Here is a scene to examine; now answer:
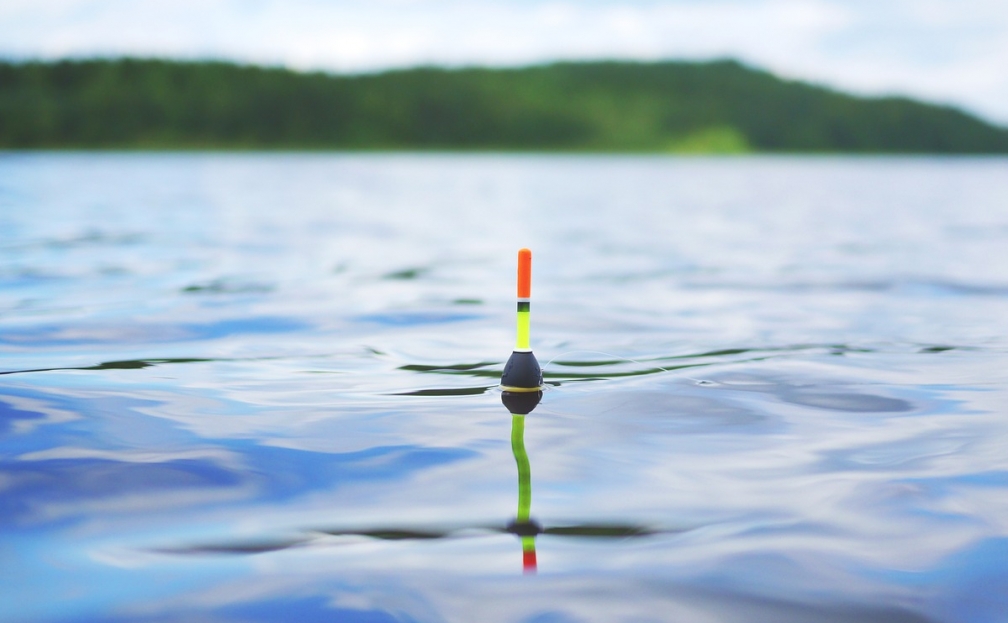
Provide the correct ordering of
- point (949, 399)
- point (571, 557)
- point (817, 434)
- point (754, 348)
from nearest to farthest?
point (571, 557) < point (817, 434) < point (949, 399) < point (754, 348)

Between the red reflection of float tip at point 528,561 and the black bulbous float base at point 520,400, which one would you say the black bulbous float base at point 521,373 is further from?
the red reflection of float tip at point 528,561

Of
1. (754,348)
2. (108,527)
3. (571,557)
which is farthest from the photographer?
(754,348)

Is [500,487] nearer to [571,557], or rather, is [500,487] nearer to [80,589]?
[571,557]

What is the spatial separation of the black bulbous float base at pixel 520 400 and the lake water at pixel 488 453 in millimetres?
99

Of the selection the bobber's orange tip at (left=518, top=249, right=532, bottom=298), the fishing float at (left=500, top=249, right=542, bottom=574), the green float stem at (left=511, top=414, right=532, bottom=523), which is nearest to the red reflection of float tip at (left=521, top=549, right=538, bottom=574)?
the fishing float at (left=500, top=249, right=542, bottom=574)

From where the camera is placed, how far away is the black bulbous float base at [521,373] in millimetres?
6871

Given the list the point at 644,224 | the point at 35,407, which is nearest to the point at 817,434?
the point at 35,407

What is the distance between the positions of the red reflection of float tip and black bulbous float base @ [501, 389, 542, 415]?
7.82 feet

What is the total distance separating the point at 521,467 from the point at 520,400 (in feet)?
4.75

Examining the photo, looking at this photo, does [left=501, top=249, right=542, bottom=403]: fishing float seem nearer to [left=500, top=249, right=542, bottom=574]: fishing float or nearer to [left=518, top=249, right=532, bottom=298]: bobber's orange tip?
[left=500, top=249, right=542, bottom=574]: fishing float

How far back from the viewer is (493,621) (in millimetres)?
3658

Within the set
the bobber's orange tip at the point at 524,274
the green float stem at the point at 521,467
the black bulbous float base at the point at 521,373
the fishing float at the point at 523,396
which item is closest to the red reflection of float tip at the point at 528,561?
the fishing float at the point at 523,396

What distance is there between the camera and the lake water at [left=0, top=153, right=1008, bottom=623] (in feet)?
12.8

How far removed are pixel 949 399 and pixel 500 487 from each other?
12.3ft
